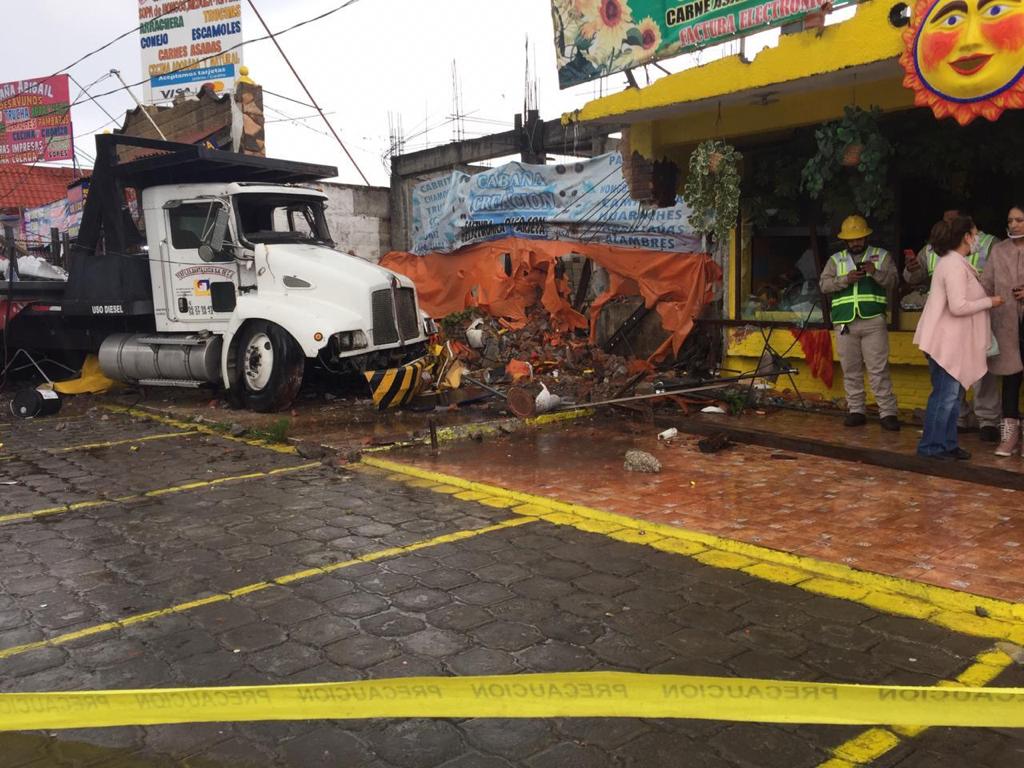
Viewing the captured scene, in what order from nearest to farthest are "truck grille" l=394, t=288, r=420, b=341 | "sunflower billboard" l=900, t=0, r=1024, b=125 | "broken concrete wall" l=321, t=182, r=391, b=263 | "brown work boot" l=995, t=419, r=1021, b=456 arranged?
"sunflower billboard" l=900, t=0, r=1024, b=125 → "brown work boot" l=995, t=419, r=1021, b=456 → "truck grille" l=394, t=288, r=420, b=341 → "broken concrete wall" l=321, t=182, r=391, b=263

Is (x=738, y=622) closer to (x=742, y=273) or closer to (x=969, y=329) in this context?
(x=969, y=329)

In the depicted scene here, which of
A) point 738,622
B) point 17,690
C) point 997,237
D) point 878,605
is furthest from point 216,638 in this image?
point 997,237

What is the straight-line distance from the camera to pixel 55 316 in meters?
11.2

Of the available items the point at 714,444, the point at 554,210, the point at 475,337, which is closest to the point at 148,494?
the point at 714,444

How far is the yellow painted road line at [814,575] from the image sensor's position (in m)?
3.67

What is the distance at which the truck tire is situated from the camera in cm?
924

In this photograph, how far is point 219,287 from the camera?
9.85 m

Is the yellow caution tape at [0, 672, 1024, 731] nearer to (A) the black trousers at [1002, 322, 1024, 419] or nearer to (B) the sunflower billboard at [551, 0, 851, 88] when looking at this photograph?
(A) the black trousers at [1002, 322, 1024, 419]

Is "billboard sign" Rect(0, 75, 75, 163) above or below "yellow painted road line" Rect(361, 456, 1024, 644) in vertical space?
above

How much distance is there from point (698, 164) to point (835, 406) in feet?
9.23

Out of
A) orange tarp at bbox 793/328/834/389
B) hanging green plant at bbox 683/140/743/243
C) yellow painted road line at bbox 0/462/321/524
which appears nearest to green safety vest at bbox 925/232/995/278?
orange tarp at bbox 793/328/834/389

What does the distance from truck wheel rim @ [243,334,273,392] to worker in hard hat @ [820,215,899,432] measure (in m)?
5.85

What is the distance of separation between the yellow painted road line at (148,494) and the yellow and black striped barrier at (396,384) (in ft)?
6.75

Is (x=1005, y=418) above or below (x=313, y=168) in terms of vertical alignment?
below
